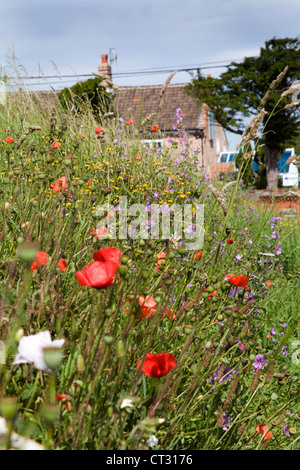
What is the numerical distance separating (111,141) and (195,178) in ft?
3.63

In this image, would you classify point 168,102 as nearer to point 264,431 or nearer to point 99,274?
point 264,431

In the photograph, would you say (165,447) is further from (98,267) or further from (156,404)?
(98,267)

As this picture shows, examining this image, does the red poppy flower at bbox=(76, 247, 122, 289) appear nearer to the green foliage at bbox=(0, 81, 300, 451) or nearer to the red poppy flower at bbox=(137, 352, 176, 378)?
the green foliage at bbox=(0, 81, 300, 451)

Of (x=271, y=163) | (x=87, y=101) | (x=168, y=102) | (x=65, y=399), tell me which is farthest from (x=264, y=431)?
(x=168, y=102)

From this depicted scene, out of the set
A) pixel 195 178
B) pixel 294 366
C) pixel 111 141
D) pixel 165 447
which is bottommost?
pixel 294 366

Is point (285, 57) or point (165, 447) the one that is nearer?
point (165, 447)

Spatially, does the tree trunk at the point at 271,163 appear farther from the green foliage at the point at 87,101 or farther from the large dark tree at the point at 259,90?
the green foliage at the point at 87,101

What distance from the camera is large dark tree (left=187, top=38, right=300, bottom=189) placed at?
68.7 ft

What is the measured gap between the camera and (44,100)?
21.2ft

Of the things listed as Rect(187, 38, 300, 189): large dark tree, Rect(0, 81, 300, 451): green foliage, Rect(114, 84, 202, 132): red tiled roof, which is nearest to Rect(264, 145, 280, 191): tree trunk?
Rect(187, 38, 300, 189): large dark tree

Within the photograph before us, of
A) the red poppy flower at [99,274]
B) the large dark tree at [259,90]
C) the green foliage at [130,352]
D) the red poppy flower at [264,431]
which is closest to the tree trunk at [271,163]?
the large dark tree at [259,90]

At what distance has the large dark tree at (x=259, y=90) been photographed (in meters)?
20.9

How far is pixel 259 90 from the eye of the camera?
2141 centimetres
